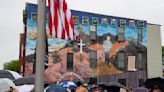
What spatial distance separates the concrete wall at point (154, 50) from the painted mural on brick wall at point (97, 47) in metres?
1.25

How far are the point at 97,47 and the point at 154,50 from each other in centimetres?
789

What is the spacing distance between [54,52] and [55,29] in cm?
3758

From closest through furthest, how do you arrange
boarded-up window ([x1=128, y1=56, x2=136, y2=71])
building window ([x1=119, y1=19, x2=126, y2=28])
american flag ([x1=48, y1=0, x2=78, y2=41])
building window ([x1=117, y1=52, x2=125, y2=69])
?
american flag ([x1=48, y1=0, x2=78, y2=41]), building window ([x1=117, y1=52, x2=125, y2=69]), boarded-up window ([x1=128, y1=56, x2=136, y2=71]), building window ([x1=119, y1=19, x2=126, y2=28])

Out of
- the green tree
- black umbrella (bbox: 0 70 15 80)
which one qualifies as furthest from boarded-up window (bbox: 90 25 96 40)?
the green tree

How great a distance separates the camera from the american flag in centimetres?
478

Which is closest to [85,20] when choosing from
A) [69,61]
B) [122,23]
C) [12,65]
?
[69,61]

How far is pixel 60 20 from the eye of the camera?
4.92m

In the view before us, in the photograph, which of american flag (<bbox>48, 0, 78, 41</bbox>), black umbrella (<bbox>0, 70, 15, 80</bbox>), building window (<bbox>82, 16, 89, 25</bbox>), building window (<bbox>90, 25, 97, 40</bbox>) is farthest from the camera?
building window (<bbox>90, 25, 97, 40</bbox>)

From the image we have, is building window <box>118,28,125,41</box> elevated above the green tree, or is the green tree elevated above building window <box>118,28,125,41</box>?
building window <box>118,28,125,41</box>

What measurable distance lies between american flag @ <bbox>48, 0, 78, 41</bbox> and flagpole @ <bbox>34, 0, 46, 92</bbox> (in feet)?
1.38

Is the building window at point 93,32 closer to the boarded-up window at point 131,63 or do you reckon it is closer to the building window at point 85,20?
the building window at point 85,20

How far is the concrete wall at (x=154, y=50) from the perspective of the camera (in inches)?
→ 1980

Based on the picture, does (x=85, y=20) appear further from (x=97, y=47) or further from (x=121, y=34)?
(x=121, y=34)

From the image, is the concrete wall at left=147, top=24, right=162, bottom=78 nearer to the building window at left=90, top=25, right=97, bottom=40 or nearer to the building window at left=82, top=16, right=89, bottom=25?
the building window at left=90, top=25, right=97, bottom=40
